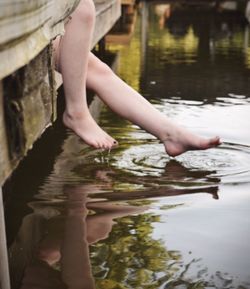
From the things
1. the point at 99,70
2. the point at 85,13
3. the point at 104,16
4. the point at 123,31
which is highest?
the point at 85,13

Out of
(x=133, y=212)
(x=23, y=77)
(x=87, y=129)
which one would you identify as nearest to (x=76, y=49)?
(x=87, y=129)

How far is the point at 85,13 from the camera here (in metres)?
2.96

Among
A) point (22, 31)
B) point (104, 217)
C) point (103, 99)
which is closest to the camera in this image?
point (22, 31)

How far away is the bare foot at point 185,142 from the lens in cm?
350

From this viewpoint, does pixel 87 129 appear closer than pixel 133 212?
No

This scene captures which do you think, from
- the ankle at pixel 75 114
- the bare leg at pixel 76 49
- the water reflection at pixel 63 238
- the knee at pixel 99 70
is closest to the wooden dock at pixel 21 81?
the water reflection at pixel 63 238

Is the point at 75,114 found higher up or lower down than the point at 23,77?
lower down

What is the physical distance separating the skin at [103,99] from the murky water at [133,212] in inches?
4.9

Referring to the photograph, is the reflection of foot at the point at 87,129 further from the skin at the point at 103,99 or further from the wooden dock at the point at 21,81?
the wooden dock at the point at 21,81

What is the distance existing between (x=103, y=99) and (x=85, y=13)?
1.93 ft

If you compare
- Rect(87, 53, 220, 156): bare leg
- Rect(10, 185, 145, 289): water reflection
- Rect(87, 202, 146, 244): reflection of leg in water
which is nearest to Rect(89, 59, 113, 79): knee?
Rect(87, 53, 220, 156): bare leg

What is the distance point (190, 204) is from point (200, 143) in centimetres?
71

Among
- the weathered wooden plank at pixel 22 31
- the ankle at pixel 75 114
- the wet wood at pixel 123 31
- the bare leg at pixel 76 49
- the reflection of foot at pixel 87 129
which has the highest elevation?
the weathered wooden plank at pixel 22 31

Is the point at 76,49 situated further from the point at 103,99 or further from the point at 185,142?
the point at 185,142
